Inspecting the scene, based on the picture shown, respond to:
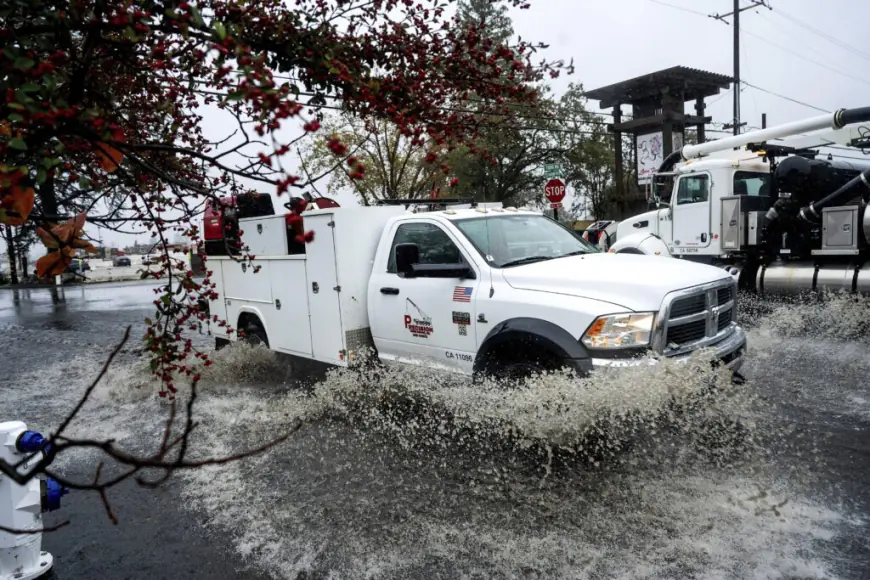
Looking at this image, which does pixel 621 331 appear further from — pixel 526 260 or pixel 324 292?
pixel 324 292

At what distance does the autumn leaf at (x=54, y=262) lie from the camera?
6.62 feet

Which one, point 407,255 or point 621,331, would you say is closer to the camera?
point 621,331

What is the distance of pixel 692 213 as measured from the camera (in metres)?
11.9

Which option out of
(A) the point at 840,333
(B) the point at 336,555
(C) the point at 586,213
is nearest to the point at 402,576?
(B) the point at 336,555

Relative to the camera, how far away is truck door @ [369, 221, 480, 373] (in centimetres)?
560

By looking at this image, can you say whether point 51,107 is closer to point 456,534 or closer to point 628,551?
point 456,534

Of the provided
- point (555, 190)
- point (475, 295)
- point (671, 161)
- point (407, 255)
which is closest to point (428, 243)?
point (407, 255)

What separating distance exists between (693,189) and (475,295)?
796 centimetres

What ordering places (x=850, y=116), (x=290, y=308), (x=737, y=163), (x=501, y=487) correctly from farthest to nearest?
(x=737, y=163), (x=850, y=116), (x=290, y=308), (x=501, y=487)

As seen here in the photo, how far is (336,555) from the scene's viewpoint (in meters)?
3.74

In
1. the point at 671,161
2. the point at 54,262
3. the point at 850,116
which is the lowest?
the point at 54,262

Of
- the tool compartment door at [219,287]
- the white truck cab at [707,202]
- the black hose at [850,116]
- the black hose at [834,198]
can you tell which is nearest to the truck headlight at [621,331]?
the tool compartment door at [219,287]

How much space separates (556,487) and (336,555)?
5.22 ft

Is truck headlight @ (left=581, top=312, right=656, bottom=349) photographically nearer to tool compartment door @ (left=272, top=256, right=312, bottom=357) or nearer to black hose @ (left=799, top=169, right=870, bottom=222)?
tool compartment door @ (left=272, top=256, right=312, bottom=357)
